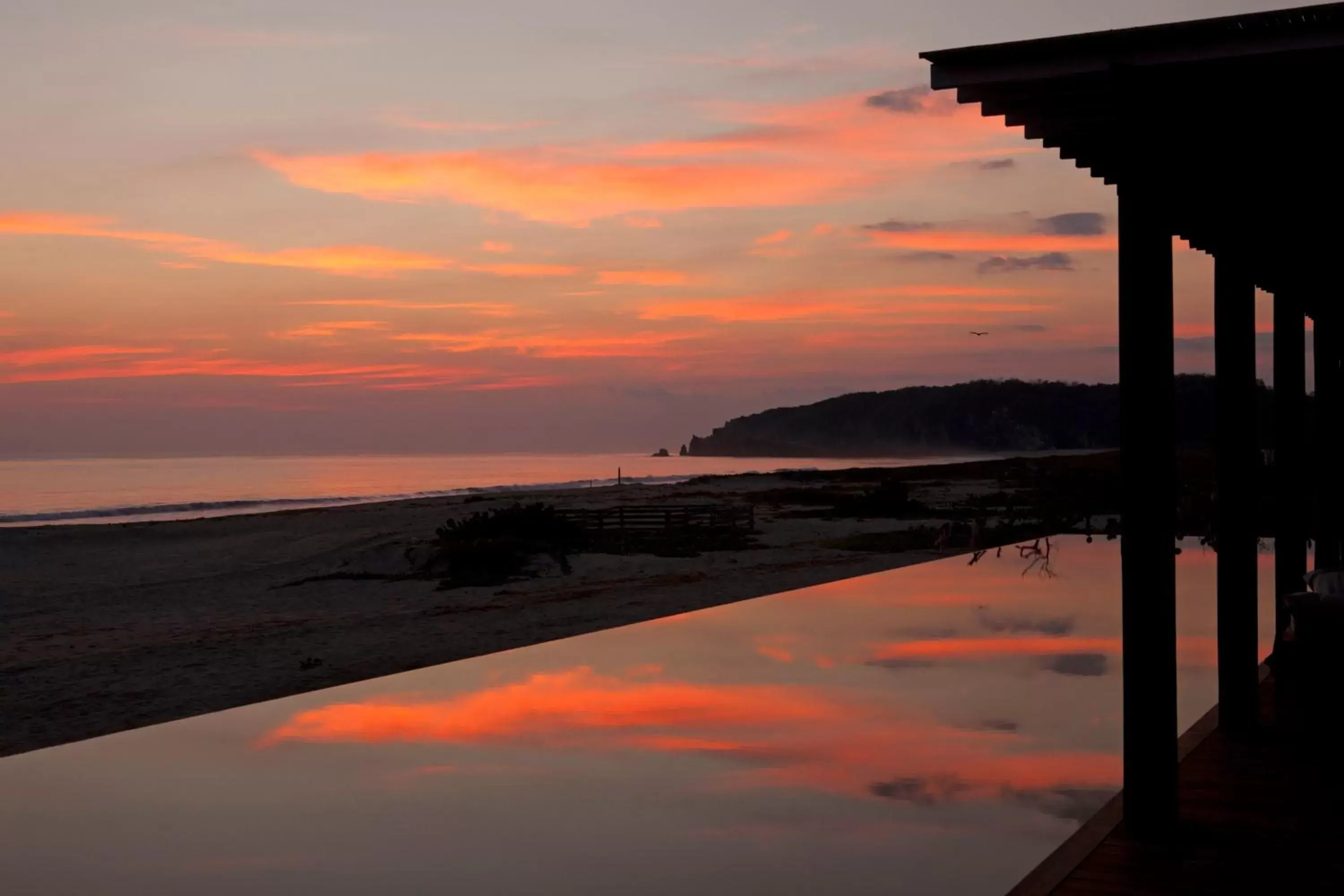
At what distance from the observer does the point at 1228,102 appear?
13.5 ft

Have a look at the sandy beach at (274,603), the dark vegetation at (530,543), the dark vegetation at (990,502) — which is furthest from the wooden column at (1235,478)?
the dark vegetation at (530,543)

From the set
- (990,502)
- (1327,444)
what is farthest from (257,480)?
(1327,444)

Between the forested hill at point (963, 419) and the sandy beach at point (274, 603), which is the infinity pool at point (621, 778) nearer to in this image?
the sandy beach at point (274, 603)

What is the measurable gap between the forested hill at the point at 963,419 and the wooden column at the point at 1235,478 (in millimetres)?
106171

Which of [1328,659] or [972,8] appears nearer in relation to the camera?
[1328,659]

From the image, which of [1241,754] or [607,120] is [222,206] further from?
[1241,754]

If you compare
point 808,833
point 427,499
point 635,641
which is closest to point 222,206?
point 635,641

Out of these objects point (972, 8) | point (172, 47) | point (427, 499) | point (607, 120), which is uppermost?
point (172, 47)

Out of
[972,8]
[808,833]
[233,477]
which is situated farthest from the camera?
[233,477]

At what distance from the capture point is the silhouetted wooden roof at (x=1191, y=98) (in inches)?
146

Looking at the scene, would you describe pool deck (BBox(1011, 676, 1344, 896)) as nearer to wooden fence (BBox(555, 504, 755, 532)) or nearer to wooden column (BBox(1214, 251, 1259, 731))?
wooden column (BBox(1214, 251, 1259, 731))

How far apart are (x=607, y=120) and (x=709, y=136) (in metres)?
2.39

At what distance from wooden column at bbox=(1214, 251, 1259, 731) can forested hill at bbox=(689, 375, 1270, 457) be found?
348 feet

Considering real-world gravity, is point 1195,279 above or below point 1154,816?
above
